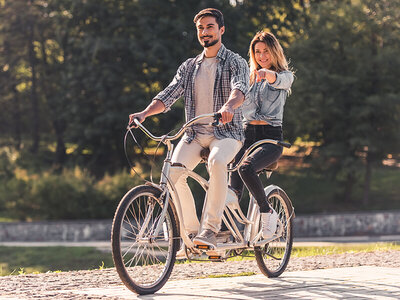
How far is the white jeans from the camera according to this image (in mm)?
5723

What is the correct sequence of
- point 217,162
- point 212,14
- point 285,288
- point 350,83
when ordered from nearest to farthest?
1. point 217,162
2. point 212,14
3. point 285,288
4. point 350,83

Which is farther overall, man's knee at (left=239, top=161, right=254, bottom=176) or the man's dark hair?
man's knee at (left=239, top=161, right=254, bottom=176)

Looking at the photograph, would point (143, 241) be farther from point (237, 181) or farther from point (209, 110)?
point (237, 181)

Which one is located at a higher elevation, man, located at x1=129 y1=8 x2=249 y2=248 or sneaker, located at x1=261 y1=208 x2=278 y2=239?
man, located at x1=129 y1=8 x2=249 y2=248

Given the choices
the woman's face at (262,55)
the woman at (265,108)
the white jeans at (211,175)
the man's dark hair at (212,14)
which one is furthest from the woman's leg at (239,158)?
the man's dark hair at (212,14)

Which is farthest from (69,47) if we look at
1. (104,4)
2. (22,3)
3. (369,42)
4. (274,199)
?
(274,199)

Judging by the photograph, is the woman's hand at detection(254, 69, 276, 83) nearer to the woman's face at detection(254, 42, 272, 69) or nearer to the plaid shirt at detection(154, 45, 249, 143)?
the plaid shirt at detection(154, 45, 249, 143)

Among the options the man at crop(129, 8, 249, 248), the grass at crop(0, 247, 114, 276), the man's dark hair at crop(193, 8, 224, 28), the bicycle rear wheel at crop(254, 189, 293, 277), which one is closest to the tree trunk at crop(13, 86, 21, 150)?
the grass at crop(0, 247, 114, 276)

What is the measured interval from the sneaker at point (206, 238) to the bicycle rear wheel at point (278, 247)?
96 cm

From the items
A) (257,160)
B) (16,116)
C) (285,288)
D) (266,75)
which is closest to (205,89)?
(266,75)

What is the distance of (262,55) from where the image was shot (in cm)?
668

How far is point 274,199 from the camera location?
7137mm

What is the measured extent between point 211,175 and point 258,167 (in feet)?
2.51

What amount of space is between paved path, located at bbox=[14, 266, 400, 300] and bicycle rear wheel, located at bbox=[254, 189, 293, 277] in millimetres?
101
